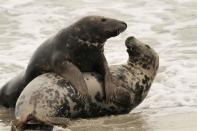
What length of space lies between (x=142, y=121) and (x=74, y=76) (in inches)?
32.3

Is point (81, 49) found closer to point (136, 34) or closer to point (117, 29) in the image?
point (117, 29)

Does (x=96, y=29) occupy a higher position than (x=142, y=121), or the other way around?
(x=96, y=29)

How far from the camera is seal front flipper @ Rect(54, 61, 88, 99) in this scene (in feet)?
18.7

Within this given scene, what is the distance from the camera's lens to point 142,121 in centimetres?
558

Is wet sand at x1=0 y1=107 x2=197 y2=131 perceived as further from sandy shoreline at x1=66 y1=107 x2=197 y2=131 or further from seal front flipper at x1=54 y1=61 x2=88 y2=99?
seal front flipper at x1=54 y1=61 x2=88 y2=99

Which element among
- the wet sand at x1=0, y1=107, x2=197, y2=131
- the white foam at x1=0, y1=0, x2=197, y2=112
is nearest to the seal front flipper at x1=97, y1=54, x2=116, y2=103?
the wet sand at x1=0, y1=107, x2=197, y2=131

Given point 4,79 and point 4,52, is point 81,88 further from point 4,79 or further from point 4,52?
point 4,52

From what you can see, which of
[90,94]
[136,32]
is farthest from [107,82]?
[136,32]

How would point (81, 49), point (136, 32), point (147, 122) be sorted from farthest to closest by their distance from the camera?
point (136, 32), point (81, 49), point (147, 122)

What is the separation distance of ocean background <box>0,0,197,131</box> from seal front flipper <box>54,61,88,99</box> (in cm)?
51

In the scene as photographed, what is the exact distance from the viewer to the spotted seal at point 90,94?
5242mm

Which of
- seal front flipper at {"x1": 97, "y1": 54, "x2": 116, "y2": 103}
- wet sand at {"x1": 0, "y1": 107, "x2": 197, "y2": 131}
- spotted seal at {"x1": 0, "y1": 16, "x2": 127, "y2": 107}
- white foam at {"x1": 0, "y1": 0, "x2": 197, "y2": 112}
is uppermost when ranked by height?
spotted seal at {"x1": 0, "y1": 16, "x2": 127, "y2": 107}

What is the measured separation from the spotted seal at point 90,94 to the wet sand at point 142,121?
14 centimetres

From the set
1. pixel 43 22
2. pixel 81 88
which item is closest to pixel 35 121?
pixel 81 88
